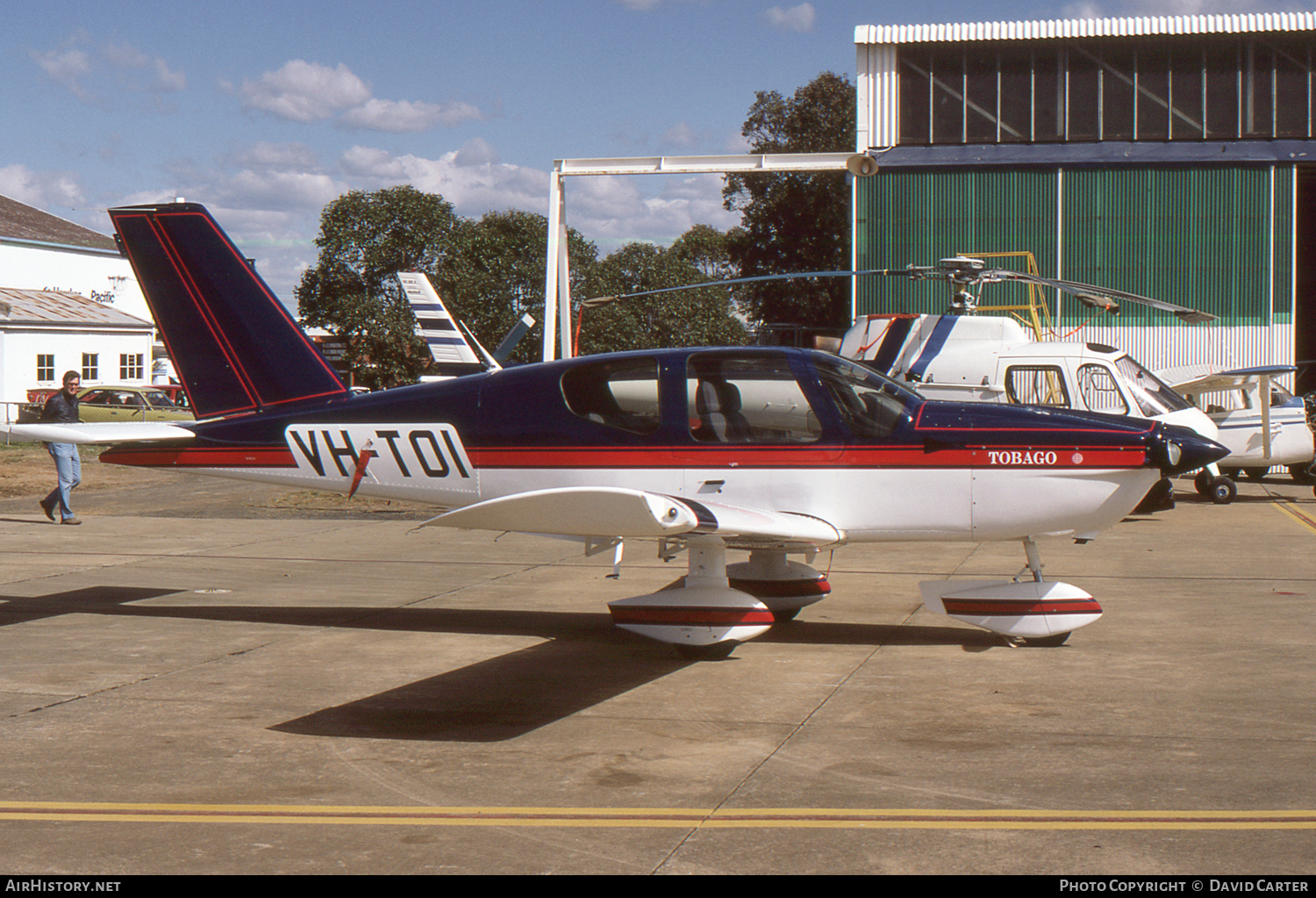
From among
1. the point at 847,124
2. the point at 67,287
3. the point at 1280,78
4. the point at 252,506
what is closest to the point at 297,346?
the point at 252,506

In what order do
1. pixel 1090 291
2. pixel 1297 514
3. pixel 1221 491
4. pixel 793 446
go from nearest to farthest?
pixel 793 446
pixel 1090 291
pixel 1297 514
pixel 1221 491

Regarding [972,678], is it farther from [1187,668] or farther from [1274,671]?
[1274,671]

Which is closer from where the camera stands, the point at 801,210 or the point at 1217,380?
the point at 1217,380

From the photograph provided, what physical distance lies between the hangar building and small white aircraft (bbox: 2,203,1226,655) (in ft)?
76.6

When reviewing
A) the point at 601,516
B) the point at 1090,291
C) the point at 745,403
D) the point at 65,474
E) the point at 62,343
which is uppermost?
the point at 62,343

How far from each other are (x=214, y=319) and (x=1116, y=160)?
26480mm

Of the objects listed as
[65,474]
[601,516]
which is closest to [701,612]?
[601,516]

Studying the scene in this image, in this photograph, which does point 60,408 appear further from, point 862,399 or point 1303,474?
point 1303,474

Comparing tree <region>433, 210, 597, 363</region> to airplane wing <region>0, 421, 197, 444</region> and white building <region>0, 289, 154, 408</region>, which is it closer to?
white building <region>0, 289, 154, 408</region>

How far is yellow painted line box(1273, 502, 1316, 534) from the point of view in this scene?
49.9 feet

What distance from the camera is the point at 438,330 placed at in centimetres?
2256

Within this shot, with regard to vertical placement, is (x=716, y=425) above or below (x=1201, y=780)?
above
